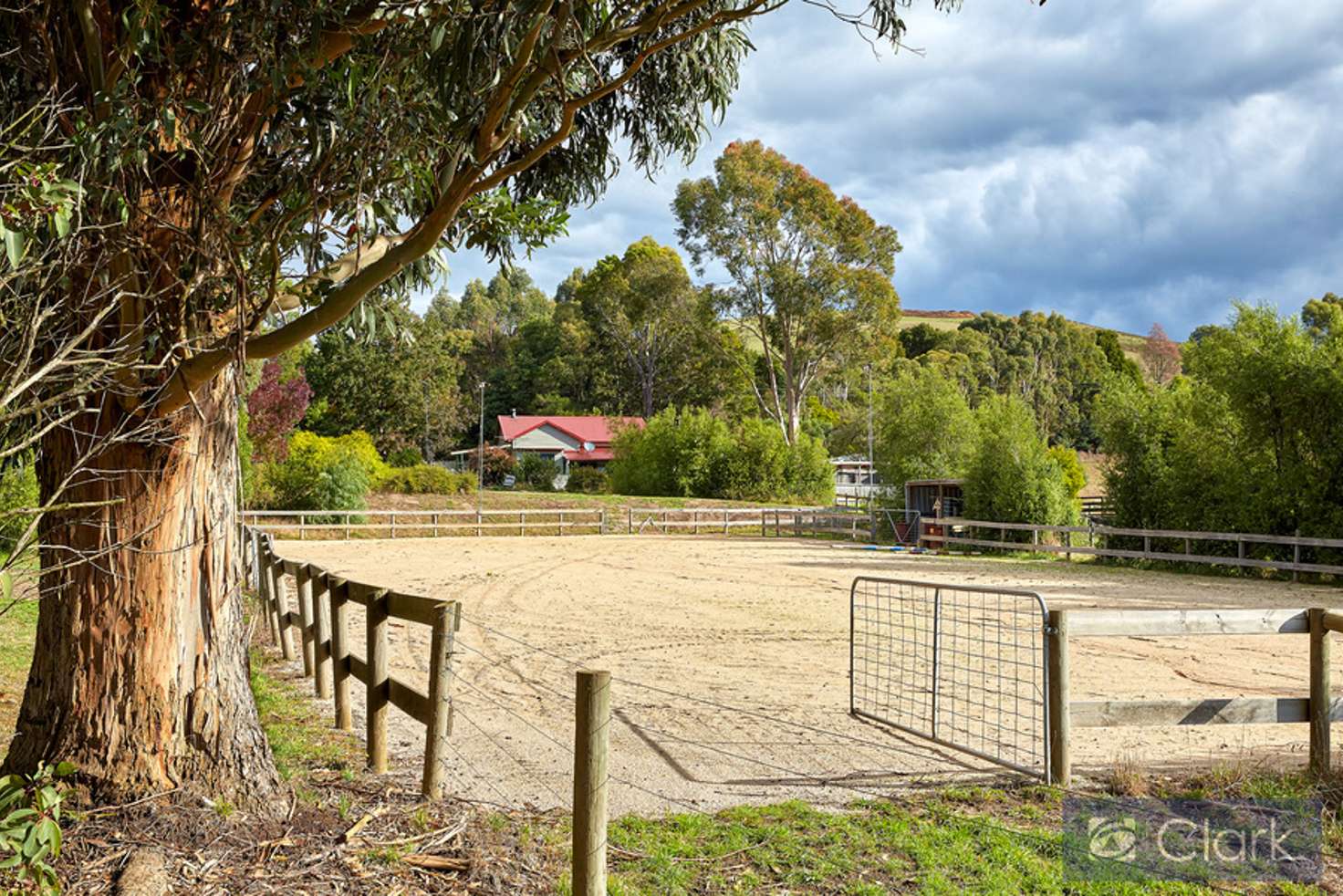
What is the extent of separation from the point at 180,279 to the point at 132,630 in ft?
5.44

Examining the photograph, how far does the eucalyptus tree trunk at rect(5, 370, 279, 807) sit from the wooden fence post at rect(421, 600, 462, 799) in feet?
2.60

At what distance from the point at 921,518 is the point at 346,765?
991 inches

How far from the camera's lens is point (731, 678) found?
9492 mm

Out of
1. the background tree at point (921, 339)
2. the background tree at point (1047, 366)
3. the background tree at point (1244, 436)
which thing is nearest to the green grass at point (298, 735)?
the background tree at point (1244, 436)

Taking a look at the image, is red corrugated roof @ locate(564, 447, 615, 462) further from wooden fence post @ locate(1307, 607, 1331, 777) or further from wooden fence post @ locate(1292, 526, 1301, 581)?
wooden fence post @ locate(1307, 607, 1331, 777)

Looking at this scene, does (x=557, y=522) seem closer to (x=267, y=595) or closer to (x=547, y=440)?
(x=267, y=595)

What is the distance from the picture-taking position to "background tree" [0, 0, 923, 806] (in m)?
4.60

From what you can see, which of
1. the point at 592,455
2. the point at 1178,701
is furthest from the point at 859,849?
the point at 592,455

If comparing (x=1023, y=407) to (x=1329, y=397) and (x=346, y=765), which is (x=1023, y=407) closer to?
(x=1329, y=397)

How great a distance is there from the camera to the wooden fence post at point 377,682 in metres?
5.92

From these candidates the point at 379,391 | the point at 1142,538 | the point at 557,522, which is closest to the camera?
the point at 1142,538

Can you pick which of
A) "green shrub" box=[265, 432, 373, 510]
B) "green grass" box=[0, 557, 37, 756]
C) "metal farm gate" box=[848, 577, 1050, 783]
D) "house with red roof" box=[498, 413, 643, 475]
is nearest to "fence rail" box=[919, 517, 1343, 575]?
"metal farm gate" box=[848, 577, 1050, 783]

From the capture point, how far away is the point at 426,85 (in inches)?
234

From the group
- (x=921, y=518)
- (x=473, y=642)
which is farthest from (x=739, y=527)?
(x=473, y=642)
